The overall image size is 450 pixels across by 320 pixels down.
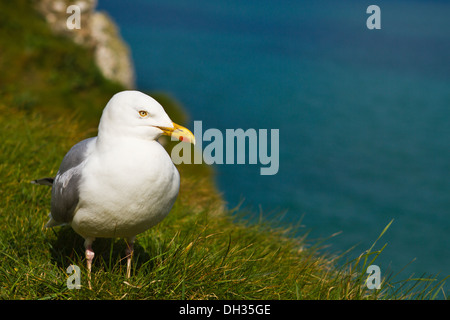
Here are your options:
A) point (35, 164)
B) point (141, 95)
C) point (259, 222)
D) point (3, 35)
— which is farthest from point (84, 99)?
point (141, 95)

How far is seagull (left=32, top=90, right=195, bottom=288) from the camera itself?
11.5ft

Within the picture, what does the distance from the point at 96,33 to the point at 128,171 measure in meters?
13.7

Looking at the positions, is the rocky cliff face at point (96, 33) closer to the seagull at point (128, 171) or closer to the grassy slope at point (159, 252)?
the grassy slope at point (159, 252)

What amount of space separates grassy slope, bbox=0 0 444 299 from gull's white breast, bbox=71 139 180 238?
407mm

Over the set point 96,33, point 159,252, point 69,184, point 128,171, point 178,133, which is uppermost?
point 96,33

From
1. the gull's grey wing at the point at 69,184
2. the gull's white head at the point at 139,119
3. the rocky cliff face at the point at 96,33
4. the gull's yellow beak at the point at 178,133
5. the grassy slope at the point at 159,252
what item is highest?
the rocky cliff face at the point at 96,33

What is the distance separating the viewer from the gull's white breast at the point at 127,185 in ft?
11.5

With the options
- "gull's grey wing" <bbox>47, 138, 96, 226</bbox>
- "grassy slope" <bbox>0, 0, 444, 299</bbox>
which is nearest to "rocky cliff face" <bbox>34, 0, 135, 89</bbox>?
"grassy slope" <bbox>0, 0, 444, 299</bbox>

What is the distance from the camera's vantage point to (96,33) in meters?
16.1

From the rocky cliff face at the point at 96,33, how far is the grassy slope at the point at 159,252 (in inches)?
317

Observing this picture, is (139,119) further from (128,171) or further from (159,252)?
(159,252)

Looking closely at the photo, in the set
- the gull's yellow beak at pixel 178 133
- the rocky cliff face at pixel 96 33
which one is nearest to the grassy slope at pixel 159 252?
the gull's yellow beak at pixel 178 133

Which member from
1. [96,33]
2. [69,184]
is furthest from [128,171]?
[96,33]
